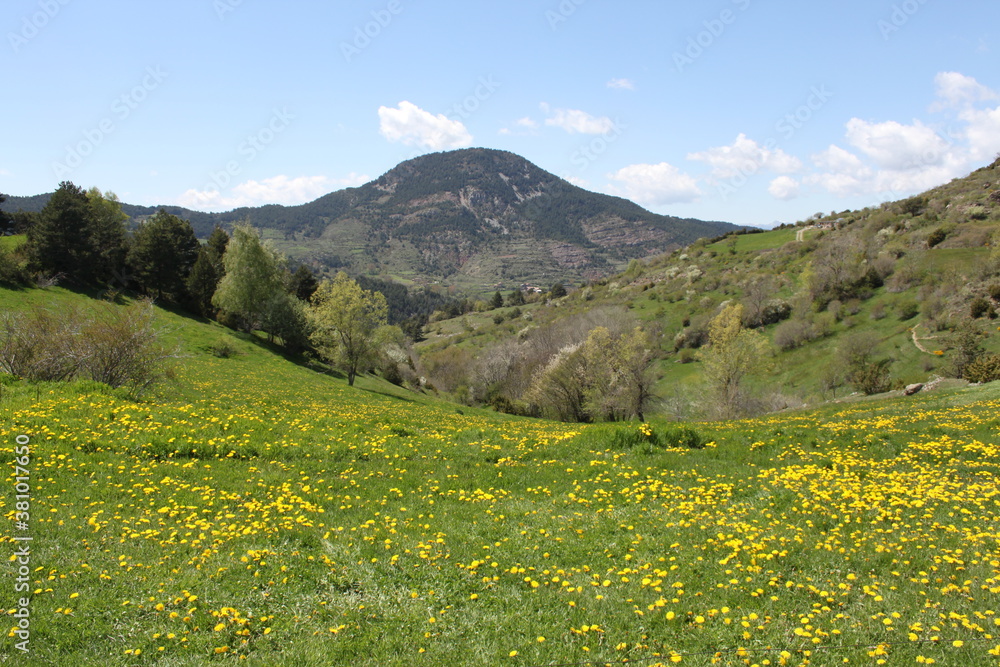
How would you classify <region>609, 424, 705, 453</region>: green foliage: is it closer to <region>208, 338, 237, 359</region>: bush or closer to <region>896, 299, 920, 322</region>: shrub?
<region>208, 338, 237, 359</region>: bush

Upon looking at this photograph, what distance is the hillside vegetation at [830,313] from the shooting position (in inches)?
1949

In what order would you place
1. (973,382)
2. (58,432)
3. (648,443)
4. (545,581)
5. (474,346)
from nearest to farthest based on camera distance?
1. (545,581)
2. (58,432)
3. (648,443)
4. (973,382)
5. (474,346)

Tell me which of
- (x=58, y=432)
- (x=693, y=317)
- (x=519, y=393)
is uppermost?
(x=693, y=317)

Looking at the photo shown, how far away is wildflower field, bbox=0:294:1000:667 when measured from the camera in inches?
237

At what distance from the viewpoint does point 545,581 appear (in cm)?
767

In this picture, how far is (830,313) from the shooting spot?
67.0m

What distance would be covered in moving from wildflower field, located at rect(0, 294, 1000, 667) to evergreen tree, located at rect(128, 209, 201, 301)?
47989 millimetres

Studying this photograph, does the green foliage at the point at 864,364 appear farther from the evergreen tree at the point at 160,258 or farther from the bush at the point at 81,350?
the evergreen tree at the point at 160,258

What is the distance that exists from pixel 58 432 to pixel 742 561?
48.5 feet

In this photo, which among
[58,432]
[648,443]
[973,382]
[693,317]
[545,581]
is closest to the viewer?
[545,581]

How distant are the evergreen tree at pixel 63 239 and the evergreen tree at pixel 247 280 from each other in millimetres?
11934

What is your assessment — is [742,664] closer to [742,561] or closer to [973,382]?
[742,561]

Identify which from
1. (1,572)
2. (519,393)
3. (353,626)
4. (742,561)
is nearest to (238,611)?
(353,626)

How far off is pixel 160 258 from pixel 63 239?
927 cm
